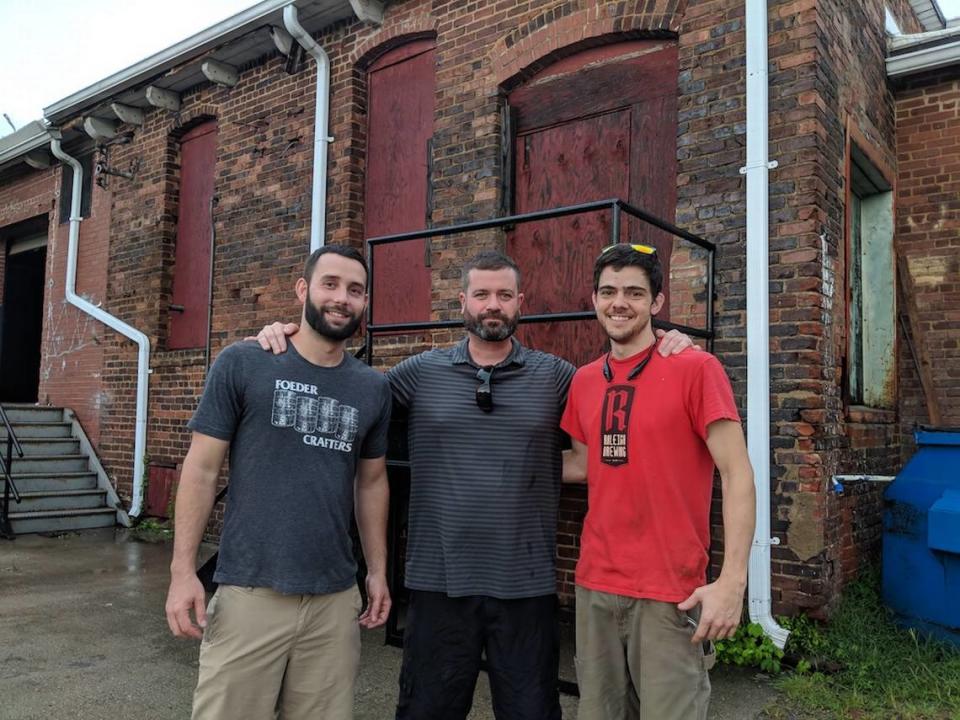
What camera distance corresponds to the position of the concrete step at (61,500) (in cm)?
769

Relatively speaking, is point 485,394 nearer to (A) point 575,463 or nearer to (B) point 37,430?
(A) point 575,463

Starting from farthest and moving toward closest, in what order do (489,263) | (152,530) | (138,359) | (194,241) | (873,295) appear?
1. (138,359)
2. (194,241)
3. (152,530)
4. (873,295)
5. (489,263)

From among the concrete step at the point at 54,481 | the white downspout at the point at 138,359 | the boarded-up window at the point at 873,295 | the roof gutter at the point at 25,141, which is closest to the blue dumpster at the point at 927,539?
the boarded-up window at the point at 873,295

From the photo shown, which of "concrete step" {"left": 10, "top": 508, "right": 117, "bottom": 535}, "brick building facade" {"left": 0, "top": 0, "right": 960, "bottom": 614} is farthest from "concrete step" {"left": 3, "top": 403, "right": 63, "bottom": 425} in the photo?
"concrete step" {"left": 10, "top": 508, "right": 117, "bottom": 535}

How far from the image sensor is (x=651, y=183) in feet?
15.8

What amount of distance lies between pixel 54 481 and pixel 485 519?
7.23 metres

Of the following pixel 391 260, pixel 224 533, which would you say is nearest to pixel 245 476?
pixel 224 533

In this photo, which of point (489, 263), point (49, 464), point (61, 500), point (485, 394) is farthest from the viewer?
point (49, 464)

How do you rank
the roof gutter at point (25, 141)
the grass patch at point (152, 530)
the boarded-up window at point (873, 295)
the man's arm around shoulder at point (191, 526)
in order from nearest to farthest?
the man's arm around shoulder at point (191, 526) < the boarded-up window at point (873, 295) < the grass patch at point (152, 530) < the roof gutter at point (25, 141)

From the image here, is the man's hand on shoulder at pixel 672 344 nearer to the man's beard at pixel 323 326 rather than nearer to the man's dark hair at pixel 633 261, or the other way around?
the man's dark hair at pixel 633 261

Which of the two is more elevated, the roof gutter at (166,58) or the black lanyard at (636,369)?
the roof gutter at (166,58)

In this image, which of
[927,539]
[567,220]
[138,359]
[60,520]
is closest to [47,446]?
[60,520]

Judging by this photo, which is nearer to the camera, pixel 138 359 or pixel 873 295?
pixel 873 295

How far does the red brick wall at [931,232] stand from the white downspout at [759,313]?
1953mm
